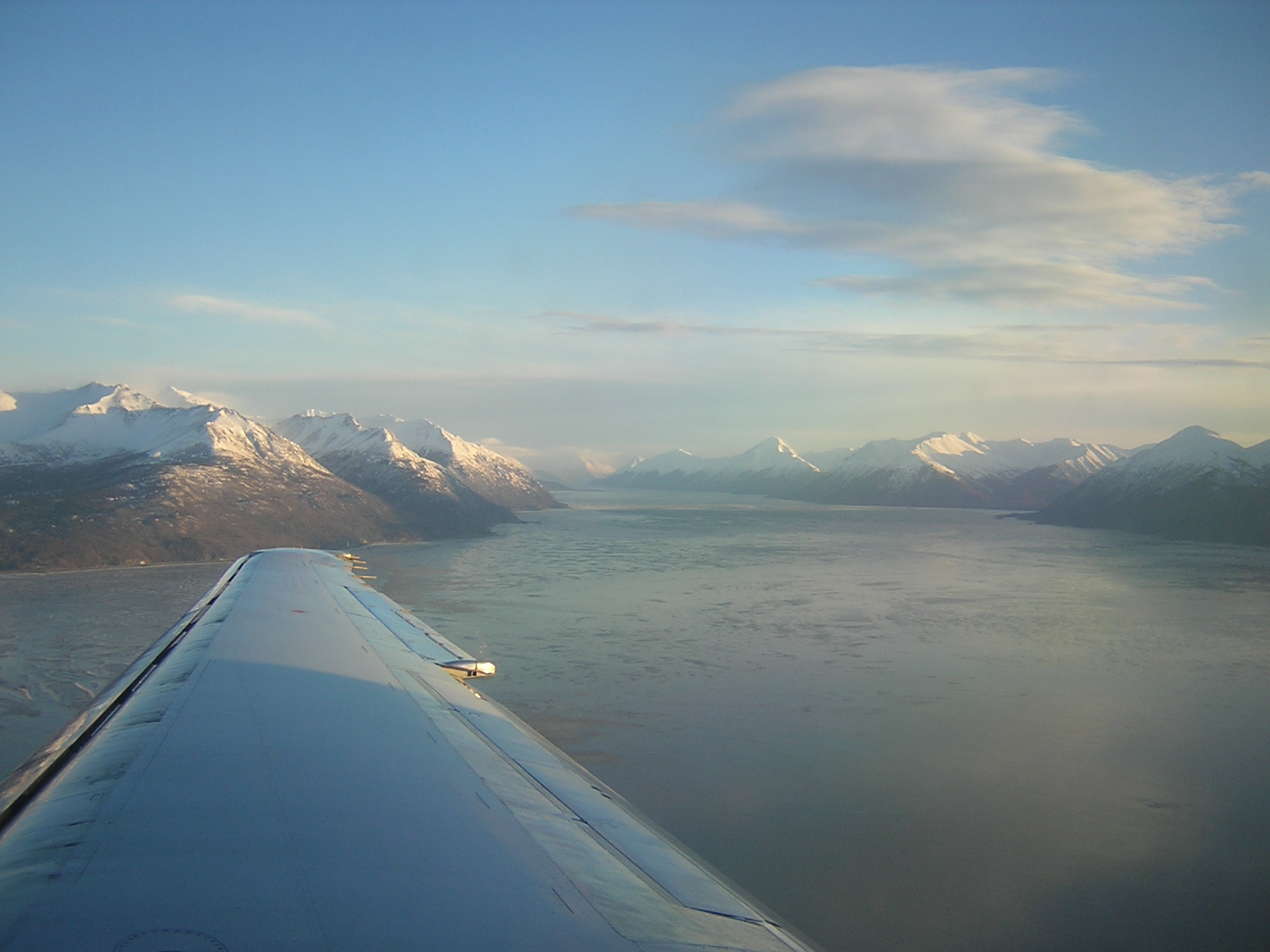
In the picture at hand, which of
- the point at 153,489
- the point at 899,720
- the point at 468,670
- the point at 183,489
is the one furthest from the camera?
the point at 183,489

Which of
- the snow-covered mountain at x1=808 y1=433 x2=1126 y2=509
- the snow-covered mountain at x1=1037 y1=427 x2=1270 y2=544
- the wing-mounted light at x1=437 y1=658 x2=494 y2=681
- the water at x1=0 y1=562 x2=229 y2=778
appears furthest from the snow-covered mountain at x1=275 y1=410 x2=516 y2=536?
the snow-covered mountain at x1=808 y1=433 x2=1126 y2=509

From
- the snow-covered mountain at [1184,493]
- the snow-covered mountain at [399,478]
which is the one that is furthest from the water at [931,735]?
the snow-covered mountain at [399,478]

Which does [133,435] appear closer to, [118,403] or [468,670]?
[118,403]

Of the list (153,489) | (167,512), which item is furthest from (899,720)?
(153,489)

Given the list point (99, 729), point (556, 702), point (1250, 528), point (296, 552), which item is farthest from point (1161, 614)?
point (1250, 528)

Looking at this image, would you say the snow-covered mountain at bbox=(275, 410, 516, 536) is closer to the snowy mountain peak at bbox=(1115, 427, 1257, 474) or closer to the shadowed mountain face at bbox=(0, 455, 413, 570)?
the shadowed mountain face at bbox=(0, 455, 413, 570)

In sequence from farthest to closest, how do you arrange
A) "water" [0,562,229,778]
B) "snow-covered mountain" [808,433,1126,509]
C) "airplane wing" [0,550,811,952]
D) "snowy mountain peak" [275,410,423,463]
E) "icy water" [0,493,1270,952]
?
"snow-covered mountain" [808,433,1126,509] → "snowy mountain peak" [275,410,423,463] → "water" [0,562,229,778] → "icy water" [0,493,1270,952] → "airplane wing" [0,550,811,952]
